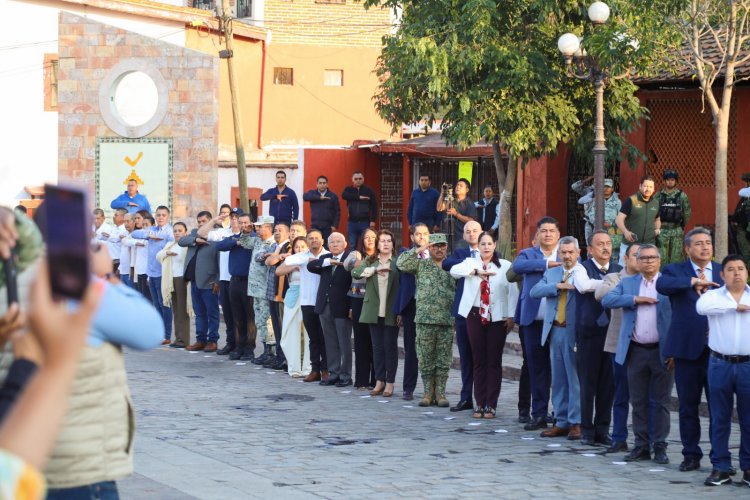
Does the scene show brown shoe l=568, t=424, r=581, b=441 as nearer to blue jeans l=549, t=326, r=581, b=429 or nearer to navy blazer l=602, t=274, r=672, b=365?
blue jeans l=549, t=326, r=581, b=429

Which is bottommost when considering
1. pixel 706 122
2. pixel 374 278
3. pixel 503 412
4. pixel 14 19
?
pixel 503 412

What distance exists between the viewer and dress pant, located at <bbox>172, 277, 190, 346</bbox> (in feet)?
68.9

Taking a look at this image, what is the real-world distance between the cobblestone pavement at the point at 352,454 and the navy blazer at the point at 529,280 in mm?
1067

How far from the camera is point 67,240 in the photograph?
8.10 ft

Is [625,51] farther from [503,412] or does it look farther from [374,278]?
[503,412]

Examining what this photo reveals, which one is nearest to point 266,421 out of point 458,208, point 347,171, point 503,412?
point 503,412

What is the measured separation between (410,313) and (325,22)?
87.2ft

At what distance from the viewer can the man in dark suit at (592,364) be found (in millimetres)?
12039

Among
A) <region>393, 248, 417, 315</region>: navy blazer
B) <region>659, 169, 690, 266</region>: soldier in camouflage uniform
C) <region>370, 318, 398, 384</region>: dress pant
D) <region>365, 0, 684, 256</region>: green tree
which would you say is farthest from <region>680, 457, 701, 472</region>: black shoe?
<region>365, 0, 684, 256</region>: green tree

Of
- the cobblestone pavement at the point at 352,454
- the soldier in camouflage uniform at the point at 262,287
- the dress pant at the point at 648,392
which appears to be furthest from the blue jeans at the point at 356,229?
the dress pant at the point at 648,392

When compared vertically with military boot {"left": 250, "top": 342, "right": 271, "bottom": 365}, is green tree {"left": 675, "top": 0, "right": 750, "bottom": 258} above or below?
above

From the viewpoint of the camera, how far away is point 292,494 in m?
9.38

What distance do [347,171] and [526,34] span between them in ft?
34.5

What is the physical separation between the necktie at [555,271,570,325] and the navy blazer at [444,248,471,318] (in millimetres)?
1651
